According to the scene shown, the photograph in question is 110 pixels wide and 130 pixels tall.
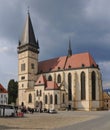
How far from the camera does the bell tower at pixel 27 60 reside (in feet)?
299

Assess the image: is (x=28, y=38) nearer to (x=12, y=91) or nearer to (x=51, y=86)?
(x=51, y=86)

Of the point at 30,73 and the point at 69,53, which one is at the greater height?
the point at 69,53

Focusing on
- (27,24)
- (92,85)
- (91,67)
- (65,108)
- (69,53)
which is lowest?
(65,108)

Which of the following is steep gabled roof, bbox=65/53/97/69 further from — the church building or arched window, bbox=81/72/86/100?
arched window, bbox=81/72/86/100

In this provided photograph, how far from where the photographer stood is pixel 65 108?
8281cm

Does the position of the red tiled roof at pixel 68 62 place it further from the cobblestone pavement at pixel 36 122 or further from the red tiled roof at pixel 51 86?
the cobblestone pavement at pixel 36 122

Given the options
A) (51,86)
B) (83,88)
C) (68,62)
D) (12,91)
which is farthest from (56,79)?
(12,91)

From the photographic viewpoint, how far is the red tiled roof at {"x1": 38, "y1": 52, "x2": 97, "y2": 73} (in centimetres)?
8450

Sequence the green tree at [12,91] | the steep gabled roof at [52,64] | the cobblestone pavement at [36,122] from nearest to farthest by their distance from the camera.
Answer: the cobblestone pavement at [36,122], the steep gabled roof at [52,64], the green tree at [12,91]

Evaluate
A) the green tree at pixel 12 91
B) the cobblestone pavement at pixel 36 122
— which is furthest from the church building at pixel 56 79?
the cobblestone pavement at pixel 36 122

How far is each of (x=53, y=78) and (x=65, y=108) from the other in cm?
1149

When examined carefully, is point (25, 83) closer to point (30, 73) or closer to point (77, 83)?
point (30, 73)

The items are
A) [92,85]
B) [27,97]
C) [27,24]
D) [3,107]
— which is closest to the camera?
[3,107]

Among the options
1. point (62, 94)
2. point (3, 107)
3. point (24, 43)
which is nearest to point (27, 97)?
point (62, 94)
